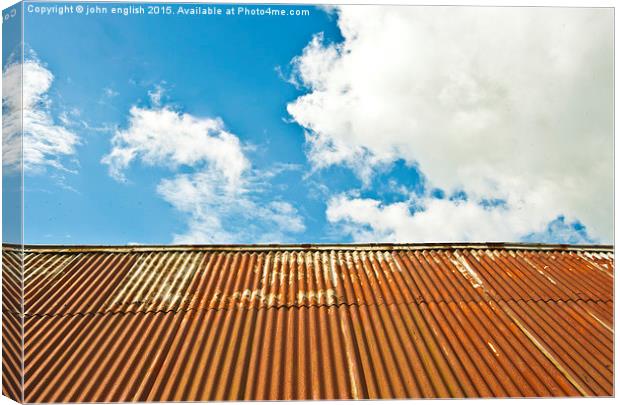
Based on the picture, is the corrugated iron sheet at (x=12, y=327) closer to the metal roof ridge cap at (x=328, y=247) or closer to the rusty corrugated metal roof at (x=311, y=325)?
the rusty corrugated metal roof at (x=311, y=325)

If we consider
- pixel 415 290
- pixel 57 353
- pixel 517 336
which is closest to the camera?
pixel 57 353

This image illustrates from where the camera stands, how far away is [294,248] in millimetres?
6008

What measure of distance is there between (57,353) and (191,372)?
1.57 meters

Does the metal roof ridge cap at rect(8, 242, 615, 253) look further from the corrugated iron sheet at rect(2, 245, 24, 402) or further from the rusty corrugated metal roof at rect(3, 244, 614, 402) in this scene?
the corrugated iron sheet at rect(2, 245, 24, 402)

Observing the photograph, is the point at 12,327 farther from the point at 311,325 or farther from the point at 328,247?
the point at 328,247

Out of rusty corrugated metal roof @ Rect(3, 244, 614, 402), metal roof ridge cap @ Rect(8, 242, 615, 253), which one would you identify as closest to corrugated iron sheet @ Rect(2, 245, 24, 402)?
rusty corrugated metal roof @ Rect(3, 244, 614, 402)

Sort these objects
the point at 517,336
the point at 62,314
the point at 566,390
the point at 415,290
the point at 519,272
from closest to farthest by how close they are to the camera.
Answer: the point at 566,390 → the point at 517,336 → the point at 62,314 → the point at 415,290 → the point at 519,272

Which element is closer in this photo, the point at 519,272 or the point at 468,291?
the point at 468,291

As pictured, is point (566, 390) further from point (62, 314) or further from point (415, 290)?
point (62, 314)

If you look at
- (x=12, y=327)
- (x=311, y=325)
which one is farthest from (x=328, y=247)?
(x=12, y=327)

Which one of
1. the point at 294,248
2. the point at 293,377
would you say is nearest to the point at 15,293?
the point at 293,377

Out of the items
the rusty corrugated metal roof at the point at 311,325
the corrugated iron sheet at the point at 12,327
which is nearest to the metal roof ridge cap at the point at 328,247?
the rusty corrugated metal roof at the point at 311,325

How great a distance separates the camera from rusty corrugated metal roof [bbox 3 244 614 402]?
3000mm

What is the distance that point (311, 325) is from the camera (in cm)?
372
